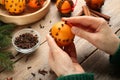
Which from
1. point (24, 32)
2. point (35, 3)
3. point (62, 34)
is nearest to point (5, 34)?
point (24, 32)

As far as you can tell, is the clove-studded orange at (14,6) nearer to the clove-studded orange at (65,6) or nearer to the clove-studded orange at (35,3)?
the clove-studded orange at (35,3)

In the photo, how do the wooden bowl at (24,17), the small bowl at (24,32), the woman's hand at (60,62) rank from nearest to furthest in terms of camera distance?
the woman's hand at (60,62)
the small bowl at (24,32)
the wooden bowl at (24,17)

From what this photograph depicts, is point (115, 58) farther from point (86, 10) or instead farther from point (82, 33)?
point (86, 10)

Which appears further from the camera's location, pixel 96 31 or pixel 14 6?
pixel 14 6

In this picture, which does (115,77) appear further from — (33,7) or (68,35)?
(33,7)

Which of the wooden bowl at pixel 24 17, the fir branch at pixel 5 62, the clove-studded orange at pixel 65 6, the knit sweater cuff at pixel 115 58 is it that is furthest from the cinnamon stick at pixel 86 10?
the fir branch at pixel 5 62

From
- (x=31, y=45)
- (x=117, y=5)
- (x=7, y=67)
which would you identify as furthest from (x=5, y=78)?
(x=117, y=5)
